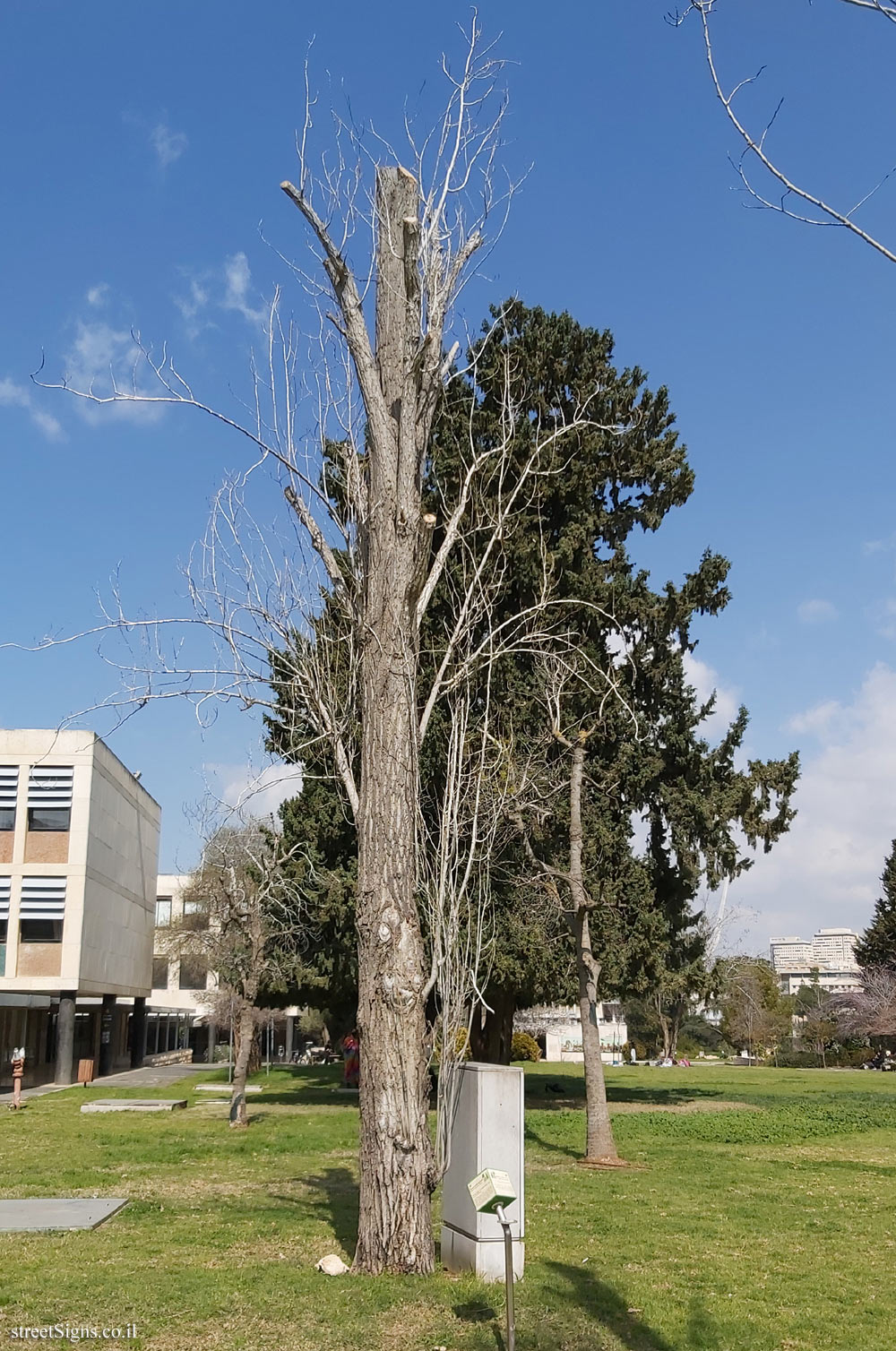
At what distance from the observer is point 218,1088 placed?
1275 inches

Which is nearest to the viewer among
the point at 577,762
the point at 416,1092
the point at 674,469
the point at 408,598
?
the point at 416,1092

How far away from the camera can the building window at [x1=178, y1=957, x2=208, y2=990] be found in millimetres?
68812

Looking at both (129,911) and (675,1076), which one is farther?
(129,911)

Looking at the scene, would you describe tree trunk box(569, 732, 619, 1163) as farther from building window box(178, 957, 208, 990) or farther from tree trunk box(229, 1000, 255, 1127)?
building window box(178, 957, 208, 990)

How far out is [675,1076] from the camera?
135 ft

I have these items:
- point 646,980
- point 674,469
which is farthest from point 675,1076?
point 674,469

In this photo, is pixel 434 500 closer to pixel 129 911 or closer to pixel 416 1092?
pixel 416 1092

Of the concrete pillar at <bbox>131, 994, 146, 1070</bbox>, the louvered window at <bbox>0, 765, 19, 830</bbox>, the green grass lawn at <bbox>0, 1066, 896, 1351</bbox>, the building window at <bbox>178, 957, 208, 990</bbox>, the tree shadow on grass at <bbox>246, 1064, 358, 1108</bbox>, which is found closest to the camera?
the green grass lawn at <bbox>0, 1066, 896, 1351</bbox>

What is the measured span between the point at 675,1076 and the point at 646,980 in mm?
21734

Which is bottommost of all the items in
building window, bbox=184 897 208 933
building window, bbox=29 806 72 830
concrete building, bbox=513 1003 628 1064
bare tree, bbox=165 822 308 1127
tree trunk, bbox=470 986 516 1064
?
concrete building, bbox=513 1003 628 1064

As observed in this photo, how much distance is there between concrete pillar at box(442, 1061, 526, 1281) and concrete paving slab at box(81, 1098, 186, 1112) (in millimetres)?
18262

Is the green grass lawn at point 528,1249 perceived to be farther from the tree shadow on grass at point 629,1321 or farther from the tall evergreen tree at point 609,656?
the tall evergreen tree at point 609,656

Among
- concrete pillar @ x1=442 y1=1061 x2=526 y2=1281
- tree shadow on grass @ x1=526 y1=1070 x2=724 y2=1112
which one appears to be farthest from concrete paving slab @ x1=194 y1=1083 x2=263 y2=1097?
concrete pillar @ x1=442 y1=1061 x2=526 y2=1281

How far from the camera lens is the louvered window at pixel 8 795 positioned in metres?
36.2
